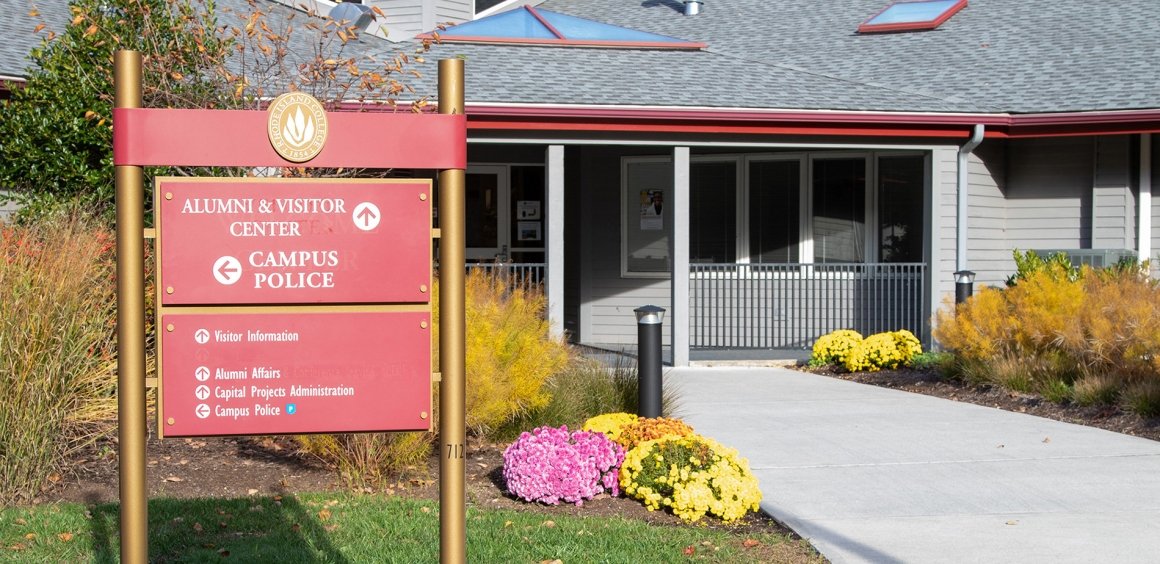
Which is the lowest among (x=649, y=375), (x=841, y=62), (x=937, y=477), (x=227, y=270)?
(x=937, y=477)

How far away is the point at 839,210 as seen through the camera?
47.2 ft

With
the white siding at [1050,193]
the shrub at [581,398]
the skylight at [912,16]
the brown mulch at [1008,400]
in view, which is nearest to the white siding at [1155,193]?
the white siding at [1050,193]

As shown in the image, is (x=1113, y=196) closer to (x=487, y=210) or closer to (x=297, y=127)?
(x=487, y=210)

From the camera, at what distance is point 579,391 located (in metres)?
8.12

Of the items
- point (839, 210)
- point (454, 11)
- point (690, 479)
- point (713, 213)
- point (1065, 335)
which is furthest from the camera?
point (454, 11)

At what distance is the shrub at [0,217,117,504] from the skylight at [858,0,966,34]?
1237 cm

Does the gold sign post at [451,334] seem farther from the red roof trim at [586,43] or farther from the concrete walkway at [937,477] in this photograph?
the red roof trim at [586,43]

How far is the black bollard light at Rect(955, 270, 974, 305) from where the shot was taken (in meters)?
12.0

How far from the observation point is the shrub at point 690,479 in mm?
5969

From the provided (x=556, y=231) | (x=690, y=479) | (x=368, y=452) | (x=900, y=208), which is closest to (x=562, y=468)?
(x=690, y=479)

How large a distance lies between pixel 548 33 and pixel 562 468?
10.3 meters

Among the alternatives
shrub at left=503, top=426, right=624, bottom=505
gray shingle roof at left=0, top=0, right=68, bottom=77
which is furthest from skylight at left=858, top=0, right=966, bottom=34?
Answer: shrub at left=503, top=426, right=624, bottom=505

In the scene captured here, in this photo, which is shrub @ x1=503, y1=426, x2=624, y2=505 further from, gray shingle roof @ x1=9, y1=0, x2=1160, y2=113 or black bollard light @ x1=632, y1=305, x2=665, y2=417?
gray shingle roof @ x1=9, y1=0, x2=1160, y2=113

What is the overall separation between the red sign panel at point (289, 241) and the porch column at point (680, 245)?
871 cm
